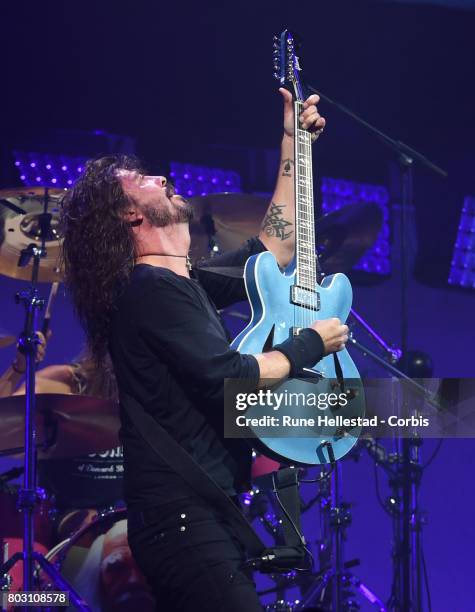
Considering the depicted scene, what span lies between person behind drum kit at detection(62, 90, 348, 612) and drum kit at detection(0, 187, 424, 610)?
1.07 m

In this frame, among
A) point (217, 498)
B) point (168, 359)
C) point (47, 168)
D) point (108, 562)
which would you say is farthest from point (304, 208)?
point (47, 168)

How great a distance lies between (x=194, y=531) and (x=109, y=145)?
12.9 feet

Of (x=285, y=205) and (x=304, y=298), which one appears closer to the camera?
(x=304, y=298)

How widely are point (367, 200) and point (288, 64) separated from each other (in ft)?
11.4

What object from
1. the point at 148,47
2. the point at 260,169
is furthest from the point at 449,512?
the point at 148,47

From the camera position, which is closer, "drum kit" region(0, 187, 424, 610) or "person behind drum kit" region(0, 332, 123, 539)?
"drum kit" region(0, 187, 424, 610)

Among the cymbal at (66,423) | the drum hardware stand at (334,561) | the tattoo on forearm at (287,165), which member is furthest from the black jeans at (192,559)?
the drum hardware stand at (334,561)

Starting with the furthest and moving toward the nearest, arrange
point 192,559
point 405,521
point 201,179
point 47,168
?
1. point 201,179
2. point 47,168
3. point 405,521
4. point 192,559

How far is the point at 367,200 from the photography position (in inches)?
255

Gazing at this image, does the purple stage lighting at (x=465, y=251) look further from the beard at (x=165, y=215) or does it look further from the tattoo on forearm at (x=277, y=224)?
the beard at (x=165, y=215)

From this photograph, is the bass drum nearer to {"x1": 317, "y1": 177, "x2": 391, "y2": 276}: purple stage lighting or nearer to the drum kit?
the drum kit

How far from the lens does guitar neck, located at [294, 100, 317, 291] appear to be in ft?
9.14

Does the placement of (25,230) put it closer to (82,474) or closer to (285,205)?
(82,474)
